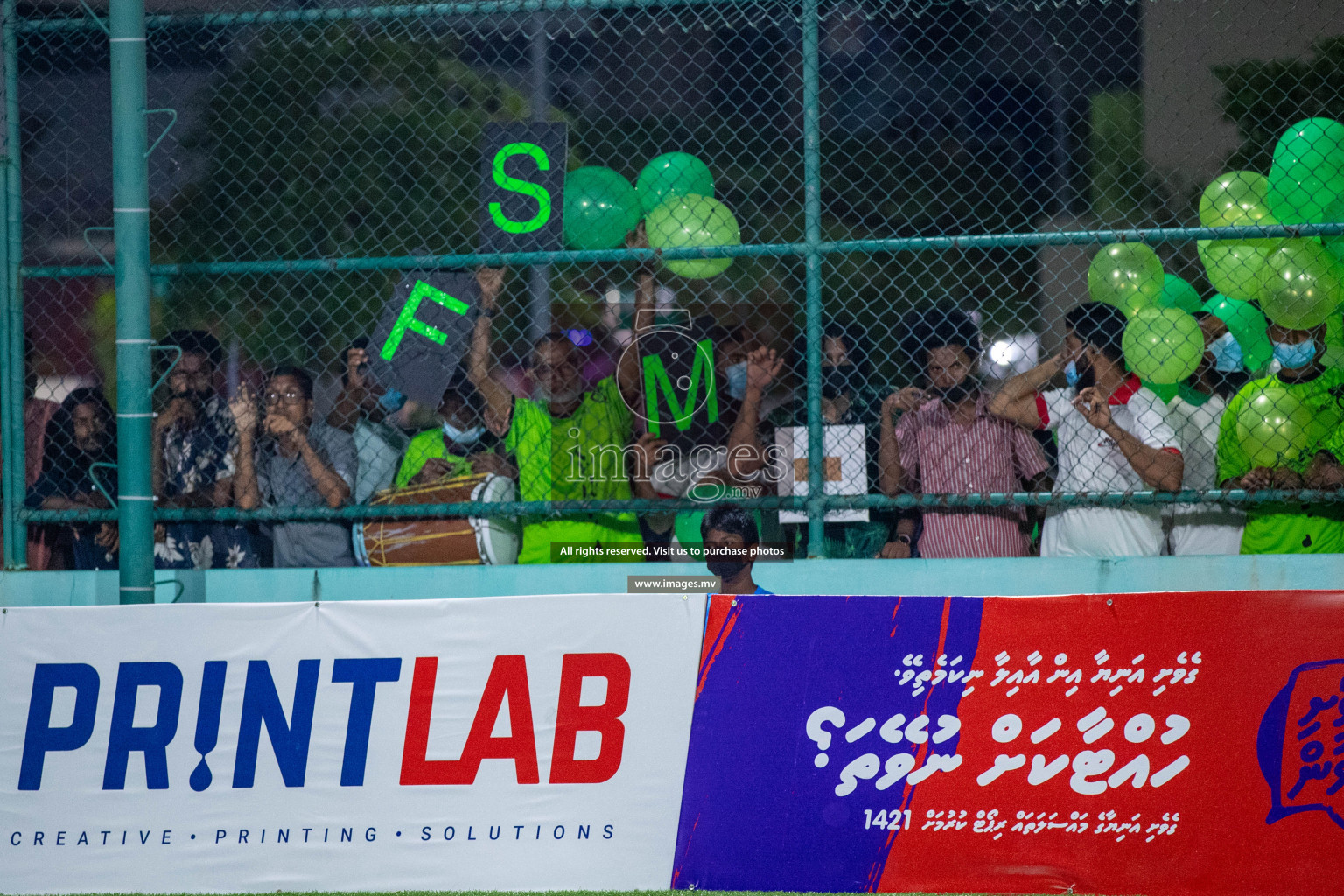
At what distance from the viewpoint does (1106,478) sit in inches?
185

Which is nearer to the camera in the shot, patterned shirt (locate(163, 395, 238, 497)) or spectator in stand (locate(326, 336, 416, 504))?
patterned shirt (locate(163, 395, 238, 497))

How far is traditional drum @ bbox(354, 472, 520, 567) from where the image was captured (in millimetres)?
4852

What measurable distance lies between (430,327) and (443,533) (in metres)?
0.83

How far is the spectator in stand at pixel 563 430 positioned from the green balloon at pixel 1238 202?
7.63 feet

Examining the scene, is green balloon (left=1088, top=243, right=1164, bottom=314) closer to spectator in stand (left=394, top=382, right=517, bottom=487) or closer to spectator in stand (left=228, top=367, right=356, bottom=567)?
spectator in stand (left=394, top=382, right=517, bottom=487)

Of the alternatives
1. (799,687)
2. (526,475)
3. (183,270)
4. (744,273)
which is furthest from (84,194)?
(799,687)

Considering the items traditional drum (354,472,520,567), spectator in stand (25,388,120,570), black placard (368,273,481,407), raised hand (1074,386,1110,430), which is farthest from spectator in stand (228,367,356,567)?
raised hand (1074,386,1110,430)

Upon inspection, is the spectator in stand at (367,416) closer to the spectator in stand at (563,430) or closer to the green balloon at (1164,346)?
the spectator in stand at (563,430)

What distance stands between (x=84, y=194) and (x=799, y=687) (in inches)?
331

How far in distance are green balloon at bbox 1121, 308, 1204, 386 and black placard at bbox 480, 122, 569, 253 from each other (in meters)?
2.25

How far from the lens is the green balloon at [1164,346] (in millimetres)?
4672

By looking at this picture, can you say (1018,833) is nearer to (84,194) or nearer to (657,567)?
(657,567)

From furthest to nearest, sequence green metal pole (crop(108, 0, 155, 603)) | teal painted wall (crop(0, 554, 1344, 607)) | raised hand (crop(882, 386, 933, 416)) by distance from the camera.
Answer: raised hand (crop(882, 386, 933, 416)) < teal painted wall (crop(0, 554, 1344, 607)) < green metal pole (crop(108, 0, 155, 603))

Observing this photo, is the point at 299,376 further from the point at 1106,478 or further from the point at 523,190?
the point at 1106,478
